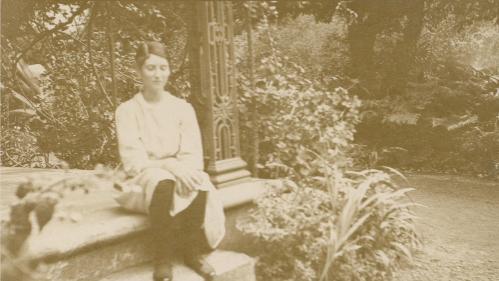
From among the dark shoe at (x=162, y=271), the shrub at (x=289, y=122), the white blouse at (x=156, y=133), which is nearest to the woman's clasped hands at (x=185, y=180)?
the white blouse at (x=156, y=133)

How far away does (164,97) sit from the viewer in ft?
A: 11.6

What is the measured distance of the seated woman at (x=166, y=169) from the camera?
3.36m

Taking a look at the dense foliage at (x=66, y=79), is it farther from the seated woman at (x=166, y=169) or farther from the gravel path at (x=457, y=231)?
the gravel path at (x=457, y=231)

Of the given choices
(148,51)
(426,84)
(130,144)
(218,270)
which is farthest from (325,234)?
(426,84)

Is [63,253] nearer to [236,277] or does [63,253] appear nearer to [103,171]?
[103,171]

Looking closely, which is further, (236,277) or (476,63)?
(476,63)

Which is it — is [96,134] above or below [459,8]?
below

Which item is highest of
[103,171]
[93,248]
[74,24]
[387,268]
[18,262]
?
[74,24]

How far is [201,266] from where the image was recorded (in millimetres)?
3598

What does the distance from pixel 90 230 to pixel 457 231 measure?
3.39 meters

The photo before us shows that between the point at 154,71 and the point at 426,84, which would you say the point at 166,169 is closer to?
the point at 154,71

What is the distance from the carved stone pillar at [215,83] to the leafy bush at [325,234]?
0.45 m

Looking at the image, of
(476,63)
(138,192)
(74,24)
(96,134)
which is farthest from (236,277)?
(476,63)

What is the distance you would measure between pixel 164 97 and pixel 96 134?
3.56m
